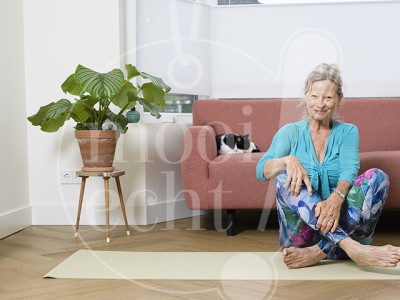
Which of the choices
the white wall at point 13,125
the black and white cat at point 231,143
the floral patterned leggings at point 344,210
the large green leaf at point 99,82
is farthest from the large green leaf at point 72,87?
the floral patterned leggings at point 344,210

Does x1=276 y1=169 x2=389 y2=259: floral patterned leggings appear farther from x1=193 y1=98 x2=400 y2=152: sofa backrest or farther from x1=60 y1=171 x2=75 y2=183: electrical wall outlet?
x1=60 y1=171 x2=75 y2=183: electrical wall outlet

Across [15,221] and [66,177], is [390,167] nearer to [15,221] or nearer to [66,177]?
[66,177]

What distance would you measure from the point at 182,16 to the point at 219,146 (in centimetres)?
120

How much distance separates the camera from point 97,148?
3.04 metres

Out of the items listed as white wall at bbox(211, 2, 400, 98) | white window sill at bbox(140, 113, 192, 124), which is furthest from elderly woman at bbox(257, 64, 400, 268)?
white wall at bbox(211, 2, 400, 98)

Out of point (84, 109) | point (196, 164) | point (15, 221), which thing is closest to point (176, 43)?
point (84, 109)

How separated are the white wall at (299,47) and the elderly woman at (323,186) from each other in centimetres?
185

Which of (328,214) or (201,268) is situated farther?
(201,268)

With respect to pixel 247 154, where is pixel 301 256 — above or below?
below

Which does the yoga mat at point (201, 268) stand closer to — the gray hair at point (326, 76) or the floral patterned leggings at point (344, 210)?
the floral patterned leggings at point (344, 210)

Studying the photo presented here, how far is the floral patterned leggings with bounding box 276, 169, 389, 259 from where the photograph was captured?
2148 mm

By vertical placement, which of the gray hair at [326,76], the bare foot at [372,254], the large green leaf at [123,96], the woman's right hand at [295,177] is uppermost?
the gray hair at [326,76]

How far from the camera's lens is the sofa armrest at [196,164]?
3.11 m

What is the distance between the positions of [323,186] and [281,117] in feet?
5.01
